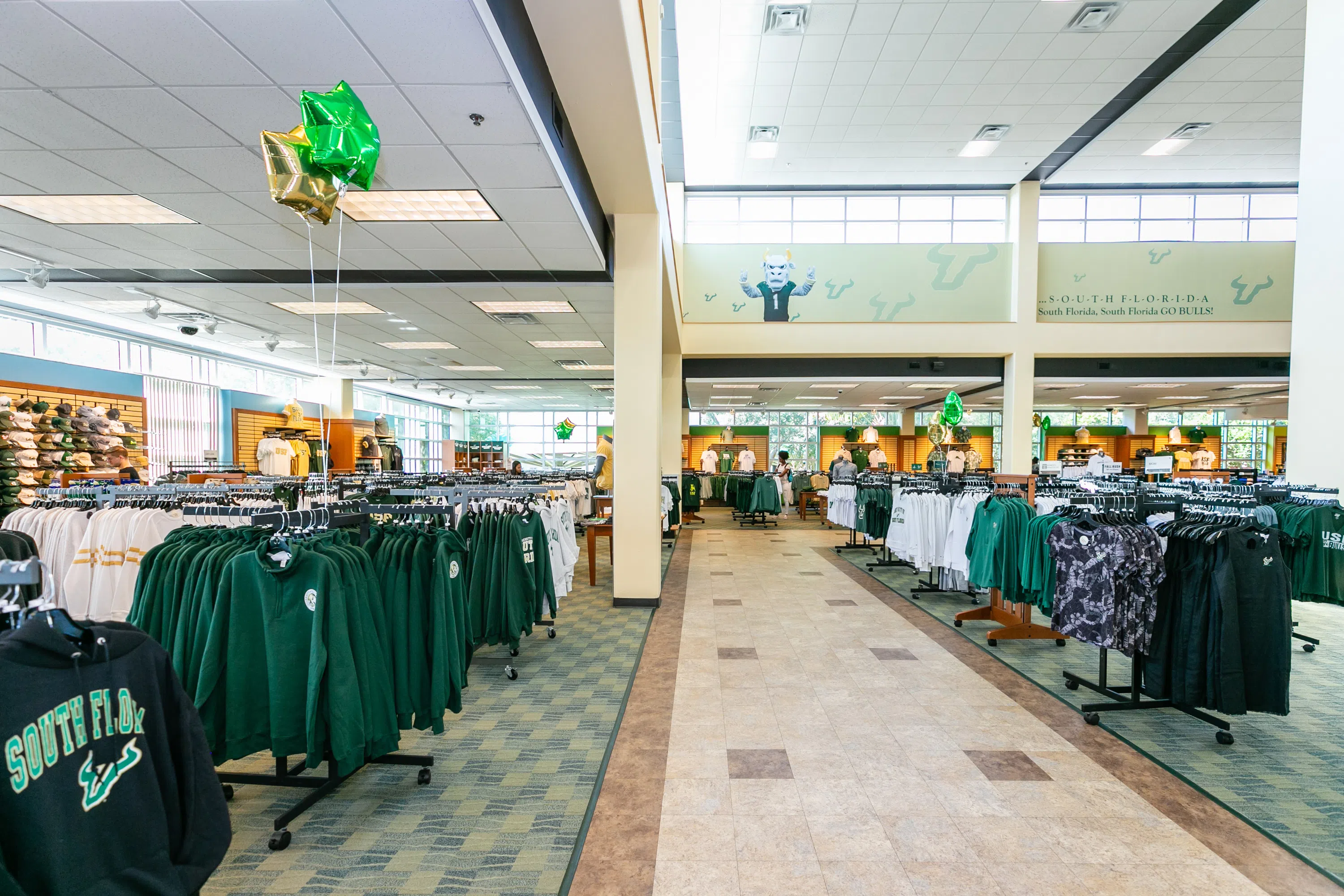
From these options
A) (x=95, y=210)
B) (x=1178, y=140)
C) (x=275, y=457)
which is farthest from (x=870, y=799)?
(x=1178, y=140)

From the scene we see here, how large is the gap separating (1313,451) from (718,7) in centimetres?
796

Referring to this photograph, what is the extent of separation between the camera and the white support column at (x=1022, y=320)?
11.7 meters

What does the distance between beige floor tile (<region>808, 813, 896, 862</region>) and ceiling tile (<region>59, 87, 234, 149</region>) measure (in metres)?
5.12

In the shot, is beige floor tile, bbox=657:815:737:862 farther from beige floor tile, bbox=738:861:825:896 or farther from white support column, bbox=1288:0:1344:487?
white support column, bbox=1288:0:1344:487

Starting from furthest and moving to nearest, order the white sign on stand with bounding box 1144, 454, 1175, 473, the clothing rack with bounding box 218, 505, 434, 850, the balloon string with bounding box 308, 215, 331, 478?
1. the white sign on stand with bounding box 1144, 454, 1175, 473
2. the balloon string with bounding box 308, 215, 331, 478
3. the clothing rack with bounding box 218, 505, 434, 850

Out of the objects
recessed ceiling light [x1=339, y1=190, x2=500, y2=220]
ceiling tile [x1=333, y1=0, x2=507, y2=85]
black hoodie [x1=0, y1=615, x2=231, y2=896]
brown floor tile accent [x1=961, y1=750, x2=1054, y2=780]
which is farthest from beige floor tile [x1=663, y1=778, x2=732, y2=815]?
recessed ceiling light [x1=339, y1=190, x2=500, y2=220]

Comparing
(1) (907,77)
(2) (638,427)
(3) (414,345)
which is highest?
(1) (907,77)

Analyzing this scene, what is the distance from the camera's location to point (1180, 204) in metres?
13.0

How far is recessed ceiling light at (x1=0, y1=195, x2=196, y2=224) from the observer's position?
5.12 metres

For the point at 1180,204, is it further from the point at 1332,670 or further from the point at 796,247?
the point at 1332,670

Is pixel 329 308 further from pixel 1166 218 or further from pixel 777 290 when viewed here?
pixel 1166 218

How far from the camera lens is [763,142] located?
1086cm

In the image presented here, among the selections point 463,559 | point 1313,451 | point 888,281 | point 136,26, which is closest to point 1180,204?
point 888,281

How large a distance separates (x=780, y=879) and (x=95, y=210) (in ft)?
23.6
